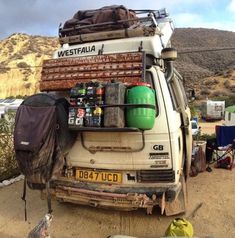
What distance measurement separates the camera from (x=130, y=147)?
184 inches

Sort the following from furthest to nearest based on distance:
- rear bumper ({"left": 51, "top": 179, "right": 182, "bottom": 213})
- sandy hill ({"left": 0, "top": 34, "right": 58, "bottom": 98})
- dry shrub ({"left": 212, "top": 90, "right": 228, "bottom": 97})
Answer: dry shrub ({"left": 212, "top": 90, "right": 228, "bottom": 97})
sandy hill ({"left": 0, "top": 34, "right": 58, "bottom": 98})
rear bumper ({"left": 51, "top": 179, "right": 182, "bottom": 213})

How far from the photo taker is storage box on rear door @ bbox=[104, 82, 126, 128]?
415 cm

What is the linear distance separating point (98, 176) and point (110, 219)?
37.6 inches

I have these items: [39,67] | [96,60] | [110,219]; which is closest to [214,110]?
[39,67]

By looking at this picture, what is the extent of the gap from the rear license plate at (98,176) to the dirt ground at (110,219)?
77 centimetres

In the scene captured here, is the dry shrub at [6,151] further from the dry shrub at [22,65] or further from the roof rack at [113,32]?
the dry shrub at [22,65]

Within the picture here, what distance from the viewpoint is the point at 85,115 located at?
4.29m

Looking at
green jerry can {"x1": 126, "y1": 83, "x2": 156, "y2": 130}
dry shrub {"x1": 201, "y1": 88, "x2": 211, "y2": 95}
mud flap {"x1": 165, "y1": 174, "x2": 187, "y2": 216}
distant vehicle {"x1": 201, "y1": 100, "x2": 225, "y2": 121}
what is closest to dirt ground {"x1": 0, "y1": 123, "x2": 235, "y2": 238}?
mud flap {"x1": 165, "y1": 174, "x2": 187, "y2": 216}

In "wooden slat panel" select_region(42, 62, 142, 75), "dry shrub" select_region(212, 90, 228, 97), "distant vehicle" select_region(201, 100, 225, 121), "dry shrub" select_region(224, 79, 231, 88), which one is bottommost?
"distant vehicle" select_region(201, 100, 225, 121)

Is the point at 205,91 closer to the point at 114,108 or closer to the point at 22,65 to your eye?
the point at 22,65

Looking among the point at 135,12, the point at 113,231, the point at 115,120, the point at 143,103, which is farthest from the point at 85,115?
the point at 135,12

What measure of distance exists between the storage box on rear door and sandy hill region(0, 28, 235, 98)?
30.7 meters

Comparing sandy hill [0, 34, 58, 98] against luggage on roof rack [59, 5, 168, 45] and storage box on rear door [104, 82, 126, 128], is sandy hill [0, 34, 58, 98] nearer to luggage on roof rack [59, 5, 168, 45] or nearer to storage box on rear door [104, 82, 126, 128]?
luggage on roof rack [59, 5, 168, 45]

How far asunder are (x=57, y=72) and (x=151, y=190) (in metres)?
2.17
